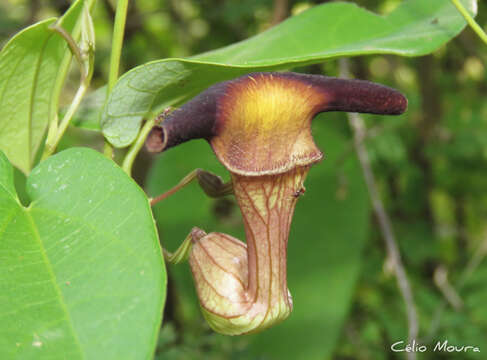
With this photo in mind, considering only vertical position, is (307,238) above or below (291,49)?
below

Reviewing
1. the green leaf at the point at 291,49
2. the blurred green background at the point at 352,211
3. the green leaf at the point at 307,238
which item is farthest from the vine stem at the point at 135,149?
the green leaf at the point at 307,238

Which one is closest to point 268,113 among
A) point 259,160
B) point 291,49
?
point 259,160

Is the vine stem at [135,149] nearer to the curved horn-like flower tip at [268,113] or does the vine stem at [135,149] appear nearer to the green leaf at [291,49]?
the green leaf at [291,49]

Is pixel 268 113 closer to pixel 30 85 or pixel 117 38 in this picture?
pixel 117 38

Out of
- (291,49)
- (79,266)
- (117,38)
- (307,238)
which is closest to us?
(79,266)

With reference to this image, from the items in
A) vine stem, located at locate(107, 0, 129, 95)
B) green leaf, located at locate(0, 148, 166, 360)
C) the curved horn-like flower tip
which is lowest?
green leaf, located at locate(0, 148, 166, 360)

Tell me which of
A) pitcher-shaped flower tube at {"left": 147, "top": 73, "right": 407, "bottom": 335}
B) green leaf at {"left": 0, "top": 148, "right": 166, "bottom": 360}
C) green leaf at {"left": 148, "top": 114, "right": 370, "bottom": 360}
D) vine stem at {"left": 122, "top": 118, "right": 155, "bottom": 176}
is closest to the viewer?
green leaf at {"left": 0, "top": 148, "right": 166, "bottom": 360}

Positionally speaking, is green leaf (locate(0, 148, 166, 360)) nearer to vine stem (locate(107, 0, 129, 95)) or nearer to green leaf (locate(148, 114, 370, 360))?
vine stem (locate(107, 0, 129, 95))

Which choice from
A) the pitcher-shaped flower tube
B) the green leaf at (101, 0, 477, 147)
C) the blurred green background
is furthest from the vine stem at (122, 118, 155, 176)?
Result: the blurred green background
